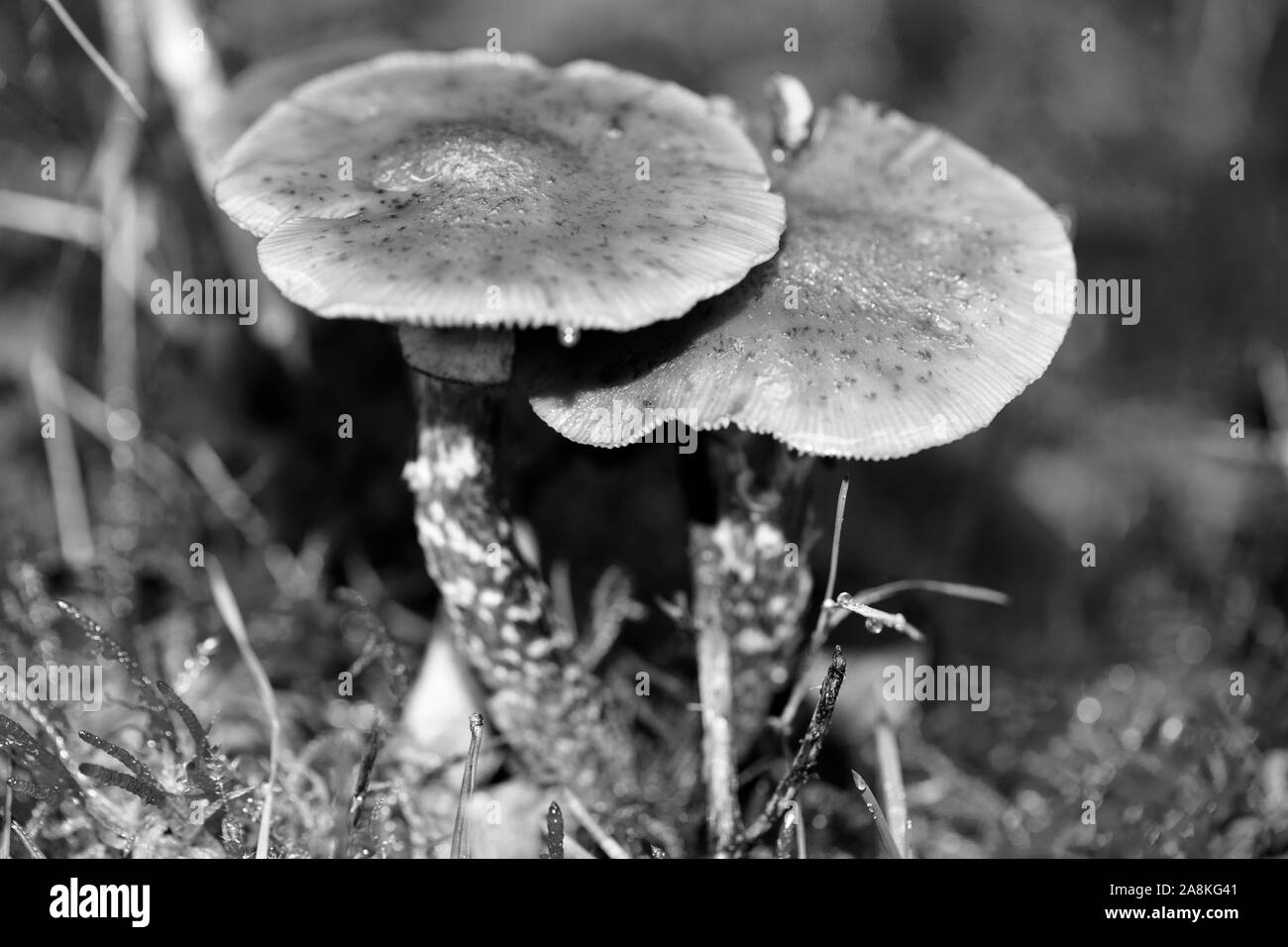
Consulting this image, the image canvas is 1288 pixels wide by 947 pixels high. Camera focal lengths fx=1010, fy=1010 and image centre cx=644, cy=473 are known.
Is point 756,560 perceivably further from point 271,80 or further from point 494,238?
point 271,80

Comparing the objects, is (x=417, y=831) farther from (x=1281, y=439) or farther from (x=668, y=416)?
(x=1281, y=439)

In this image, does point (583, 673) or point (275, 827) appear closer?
point (275, 827)

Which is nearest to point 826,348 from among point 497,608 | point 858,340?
point 858,340

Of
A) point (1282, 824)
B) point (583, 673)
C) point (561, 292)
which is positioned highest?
point (561, 292)

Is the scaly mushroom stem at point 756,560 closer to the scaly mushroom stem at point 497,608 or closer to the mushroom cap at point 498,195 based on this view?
the scaly mushroom stem at point 497,608
